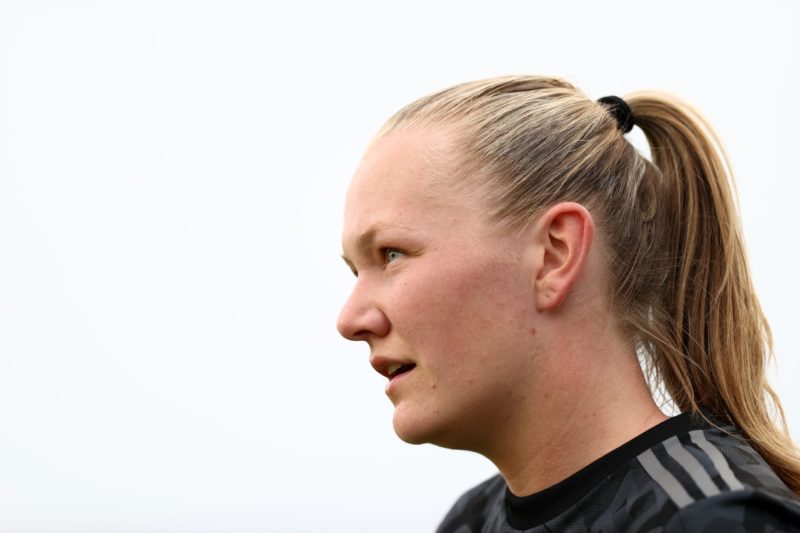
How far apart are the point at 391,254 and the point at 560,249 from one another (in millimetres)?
312

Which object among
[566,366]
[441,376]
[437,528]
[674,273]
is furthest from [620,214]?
[437,528]

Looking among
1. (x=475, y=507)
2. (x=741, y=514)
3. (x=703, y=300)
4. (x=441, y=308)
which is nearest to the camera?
(x=741, y=514)

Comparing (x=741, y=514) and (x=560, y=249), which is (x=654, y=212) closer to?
(x=560, y=249)

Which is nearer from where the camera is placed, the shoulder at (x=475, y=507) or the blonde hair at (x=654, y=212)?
the blonde hair at (x=654, y=212)

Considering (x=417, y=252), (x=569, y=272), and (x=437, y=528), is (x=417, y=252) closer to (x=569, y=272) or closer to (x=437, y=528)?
(x=569, y=272)

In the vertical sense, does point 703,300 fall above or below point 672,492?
above

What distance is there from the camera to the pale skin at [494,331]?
192cm

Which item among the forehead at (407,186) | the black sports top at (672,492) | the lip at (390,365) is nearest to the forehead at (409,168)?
the forehead at (407,186)

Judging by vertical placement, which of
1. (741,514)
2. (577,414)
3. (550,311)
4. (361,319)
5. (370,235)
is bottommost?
(741,514)

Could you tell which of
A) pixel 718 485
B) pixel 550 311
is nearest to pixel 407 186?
pixel 550 311

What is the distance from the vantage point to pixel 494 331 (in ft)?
6.30

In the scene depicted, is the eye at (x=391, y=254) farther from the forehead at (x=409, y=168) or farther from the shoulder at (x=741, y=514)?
the shoulder at (x=741, y=514)

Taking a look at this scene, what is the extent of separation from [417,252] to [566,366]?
1.12 feet

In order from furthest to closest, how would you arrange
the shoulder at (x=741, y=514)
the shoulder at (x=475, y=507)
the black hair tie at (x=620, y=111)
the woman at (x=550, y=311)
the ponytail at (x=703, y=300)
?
the shoulder at (x=475, y=507), the black hair tie at (x=620, y=111), the ponytail at (x=703, y=300), the woman at (x=550, y=311), the shoulder at (x=741, y=514)
